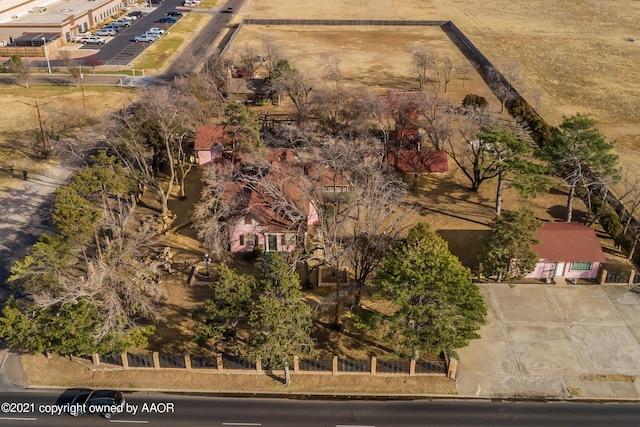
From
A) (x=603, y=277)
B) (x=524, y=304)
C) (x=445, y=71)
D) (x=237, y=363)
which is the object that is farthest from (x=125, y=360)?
(x=445, y=71)

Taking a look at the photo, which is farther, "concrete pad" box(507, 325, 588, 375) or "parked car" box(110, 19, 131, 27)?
"parked car" box(110, 19, 131, 27)

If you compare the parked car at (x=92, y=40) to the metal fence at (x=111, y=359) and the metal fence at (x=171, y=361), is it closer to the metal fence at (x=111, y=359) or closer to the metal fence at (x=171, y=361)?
the metal fence at (x=111, y=359)

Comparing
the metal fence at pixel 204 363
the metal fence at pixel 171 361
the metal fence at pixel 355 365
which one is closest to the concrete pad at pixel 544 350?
the metal fence at pixel 355 365

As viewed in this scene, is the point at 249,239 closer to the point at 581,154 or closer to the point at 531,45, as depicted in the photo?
the point at 581,154

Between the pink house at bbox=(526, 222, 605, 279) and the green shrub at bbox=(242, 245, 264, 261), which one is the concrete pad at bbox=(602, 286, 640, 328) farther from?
the green shrub at bbox=(242, 245, 264, 261)

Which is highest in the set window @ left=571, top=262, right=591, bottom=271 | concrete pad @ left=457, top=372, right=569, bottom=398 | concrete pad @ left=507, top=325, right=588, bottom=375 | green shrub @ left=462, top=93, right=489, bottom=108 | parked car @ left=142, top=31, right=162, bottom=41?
parked car @ left=142, top=31, right=162, bottom=41

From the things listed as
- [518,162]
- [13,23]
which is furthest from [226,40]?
[518,162]

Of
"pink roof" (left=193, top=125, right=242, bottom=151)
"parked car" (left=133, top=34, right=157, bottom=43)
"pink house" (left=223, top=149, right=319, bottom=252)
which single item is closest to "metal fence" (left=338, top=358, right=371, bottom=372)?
"pink house" (left=223, top=149, right=319, bottom=252)
